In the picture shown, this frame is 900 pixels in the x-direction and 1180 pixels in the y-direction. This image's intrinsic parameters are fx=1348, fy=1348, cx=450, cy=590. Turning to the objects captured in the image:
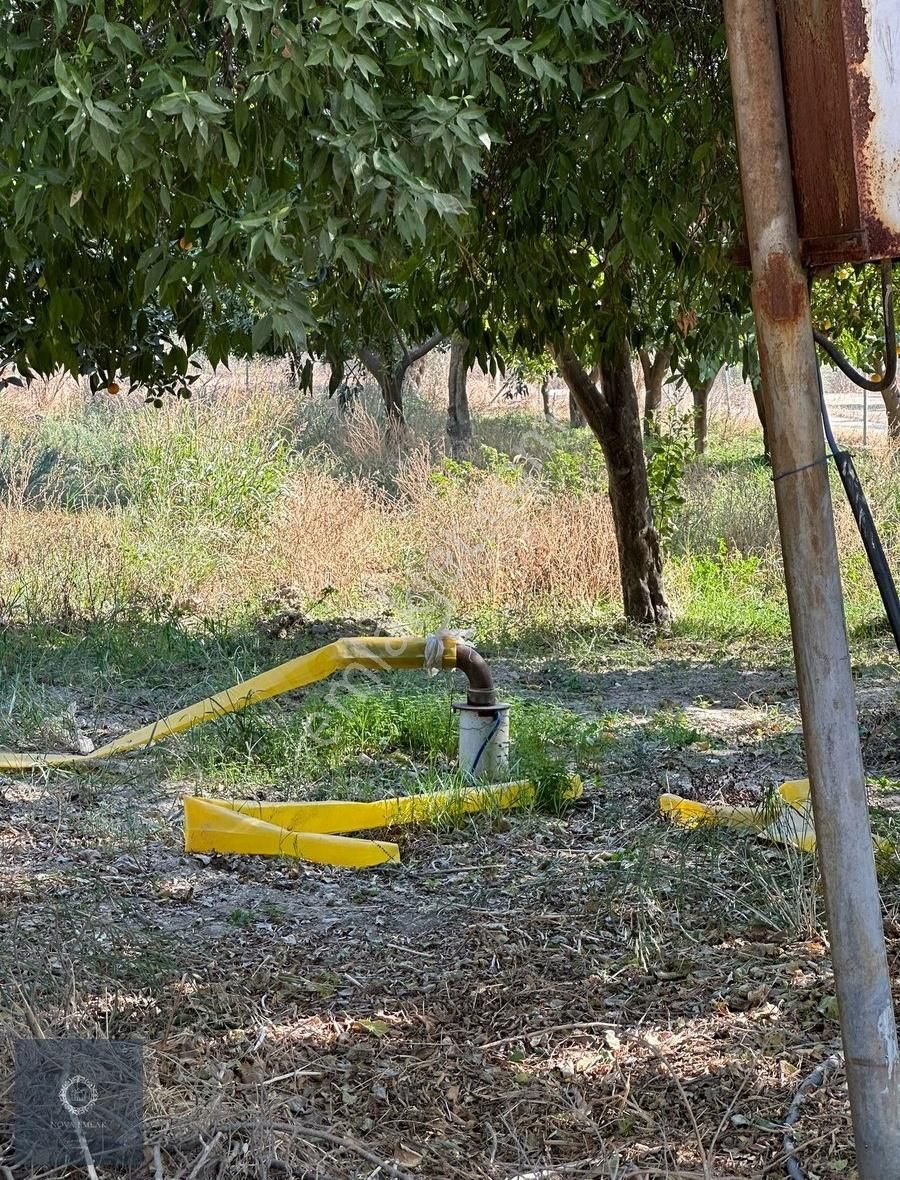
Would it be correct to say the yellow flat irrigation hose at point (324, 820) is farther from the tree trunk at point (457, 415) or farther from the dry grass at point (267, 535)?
the tree trunk at point (457, 415)

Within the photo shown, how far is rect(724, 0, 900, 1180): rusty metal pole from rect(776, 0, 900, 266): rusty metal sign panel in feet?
0.12

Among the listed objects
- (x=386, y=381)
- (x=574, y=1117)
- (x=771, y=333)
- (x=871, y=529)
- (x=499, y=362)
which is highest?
(x=386, y=381)

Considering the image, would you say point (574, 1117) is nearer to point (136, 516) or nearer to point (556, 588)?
point (556, 588)

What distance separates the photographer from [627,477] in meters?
8.92

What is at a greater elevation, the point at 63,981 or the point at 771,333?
the point at 771,333

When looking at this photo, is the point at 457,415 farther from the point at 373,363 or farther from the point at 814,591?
the point at 814,591

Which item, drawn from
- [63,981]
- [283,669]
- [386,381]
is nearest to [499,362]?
[283,669]

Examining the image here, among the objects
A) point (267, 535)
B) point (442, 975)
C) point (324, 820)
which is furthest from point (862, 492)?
point (267, 535)

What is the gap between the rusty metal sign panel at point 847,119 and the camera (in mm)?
2045

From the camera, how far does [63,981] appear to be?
3.26m

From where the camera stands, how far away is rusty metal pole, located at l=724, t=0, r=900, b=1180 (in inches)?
85.3

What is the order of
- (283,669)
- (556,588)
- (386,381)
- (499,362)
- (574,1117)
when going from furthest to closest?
(386,381)
(556,588)
(283,669)
(499,362)
(574,1117)

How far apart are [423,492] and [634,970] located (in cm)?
794

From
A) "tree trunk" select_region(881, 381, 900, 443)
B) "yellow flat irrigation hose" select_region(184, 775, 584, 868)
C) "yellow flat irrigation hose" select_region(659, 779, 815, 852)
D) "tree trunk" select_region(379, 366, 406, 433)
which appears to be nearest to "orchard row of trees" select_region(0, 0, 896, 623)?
"yellow flat irrigation hose" select_region(184, 775, 584, 868)
